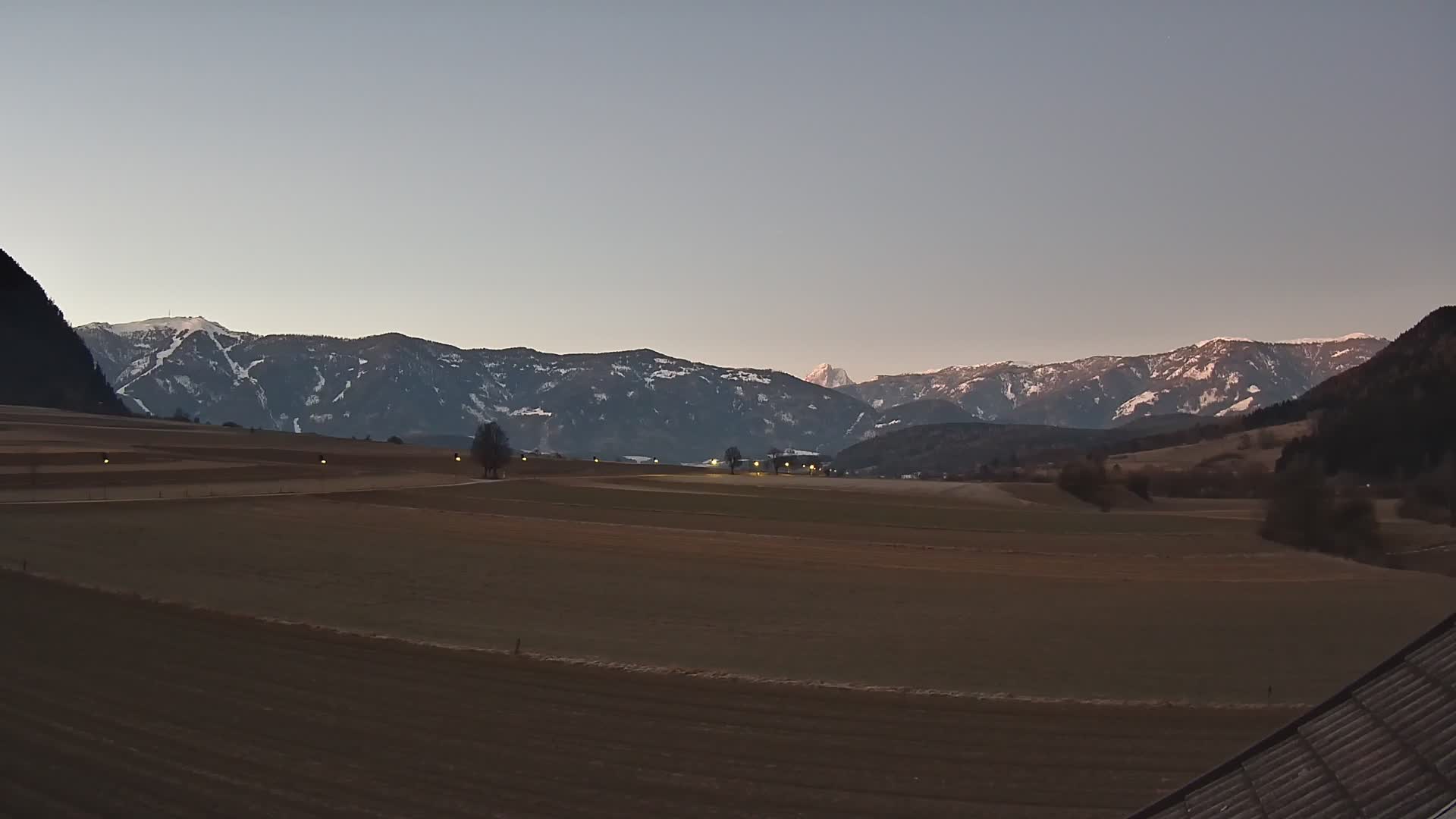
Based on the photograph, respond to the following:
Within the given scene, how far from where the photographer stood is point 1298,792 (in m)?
7.78

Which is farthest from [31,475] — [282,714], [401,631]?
[282,714]

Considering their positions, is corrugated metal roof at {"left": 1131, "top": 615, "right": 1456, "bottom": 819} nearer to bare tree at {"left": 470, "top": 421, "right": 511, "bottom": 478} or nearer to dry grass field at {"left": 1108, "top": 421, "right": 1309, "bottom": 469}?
bare tree at {"left": 470, "top": 421, "right": 511, "bottom": 478}

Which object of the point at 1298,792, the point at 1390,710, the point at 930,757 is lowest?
the point at 930,757

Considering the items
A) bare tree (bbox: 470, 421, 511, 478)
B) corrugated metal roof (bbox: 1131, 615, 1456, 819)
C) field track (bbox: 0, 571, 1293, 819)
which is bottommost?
field track (bbox: 0, 571, 1293, 819)

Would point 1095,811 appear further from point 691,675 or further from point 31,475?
point 31,475

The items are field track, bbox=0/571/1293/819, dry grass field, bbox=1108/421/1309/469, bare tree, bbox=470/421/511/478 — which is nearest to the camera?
field track, bbox=0/571/1293/819

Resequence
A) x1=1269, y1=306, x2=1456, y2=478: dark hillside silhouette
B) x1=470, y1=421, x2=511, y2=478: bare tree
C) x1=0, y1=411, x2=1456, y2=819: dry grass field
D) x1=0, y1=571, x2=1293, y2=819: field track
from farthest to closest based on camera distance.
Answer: x1=1269, y1=306, x2=1456, y2=478: dark hillside silhouette, x1=470, y1=421, x2=511, y2=478: bare tree, x1=0, y1=411, x2=1456, y2=819: dry grass field, x1=0, y1=571, x2=1293, y2=819: field track

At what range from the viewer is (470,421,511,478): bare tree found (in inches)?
4331

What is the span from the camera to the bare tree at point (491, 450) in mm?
110000

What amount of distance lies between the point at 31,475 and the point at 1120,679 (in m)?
64.0

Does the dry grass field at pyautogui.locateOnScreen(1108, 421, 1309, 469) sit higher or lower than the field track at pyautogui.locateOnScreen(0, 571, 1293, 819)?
higher

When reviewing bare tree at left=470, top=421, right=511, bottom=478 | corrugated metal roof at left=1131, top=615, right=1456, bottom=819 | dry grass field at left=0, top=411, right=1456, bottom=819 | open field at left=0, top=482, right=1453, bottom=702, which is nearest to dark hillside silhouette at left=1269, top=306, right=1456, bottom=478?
open field at left=0, top=482, right=1453, bottom=702

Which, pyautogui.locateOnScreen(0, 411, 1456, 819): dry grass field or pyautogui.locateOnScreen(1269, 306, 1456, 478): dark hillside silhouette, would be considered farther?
pyautogui.locateOnScreen(1269, 306, 1456, 478): dark hillside silhouette

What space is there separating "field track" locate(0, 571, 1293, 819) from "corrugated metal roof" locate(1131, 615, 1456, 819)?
5504 millimetres
